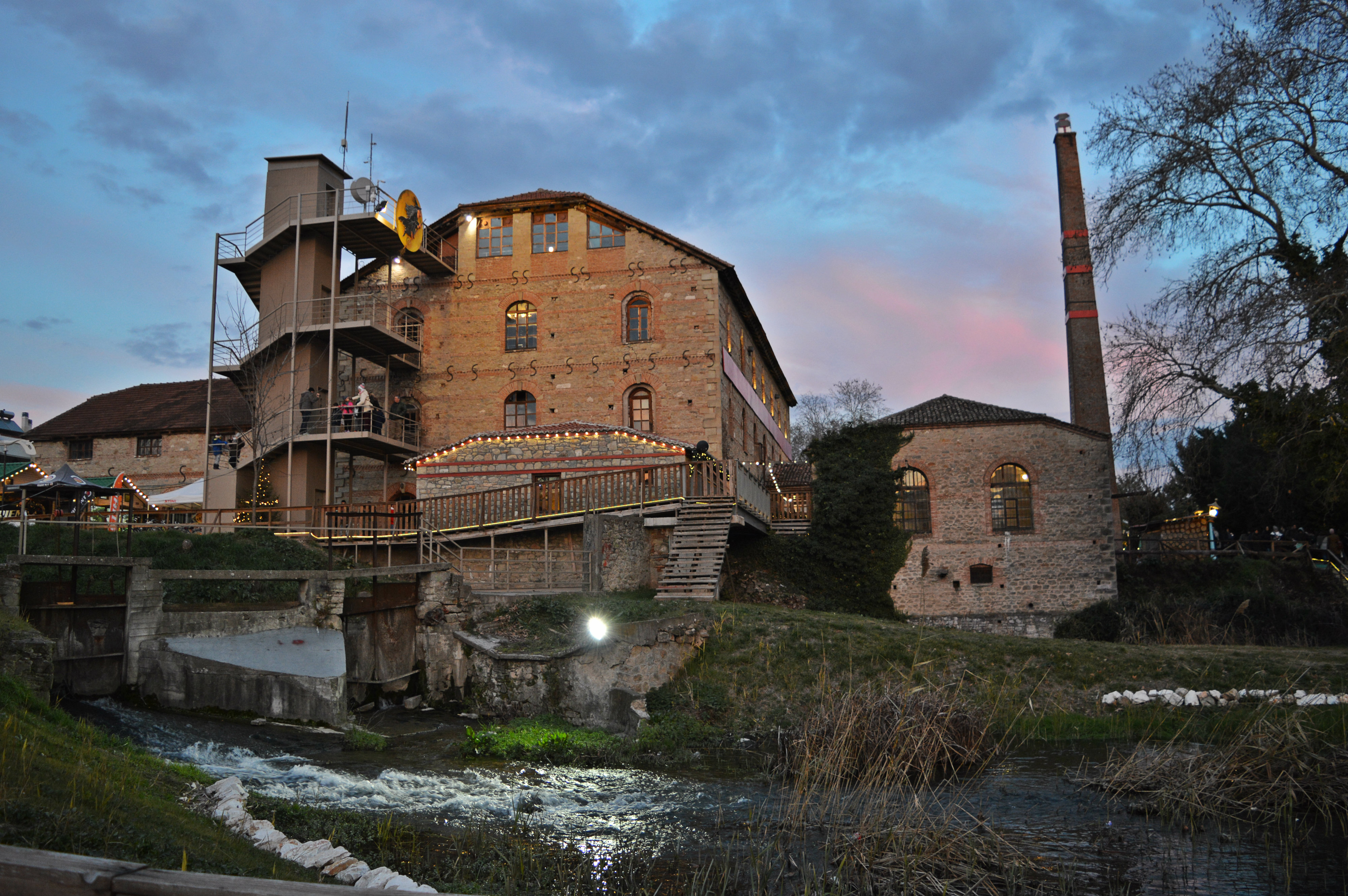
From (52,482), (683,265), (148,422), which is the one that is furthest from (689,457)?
(148,422)

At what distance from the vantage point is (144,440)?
31062mm

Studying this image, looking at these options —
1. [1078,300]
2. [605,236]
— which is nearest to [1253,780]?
[605,236]

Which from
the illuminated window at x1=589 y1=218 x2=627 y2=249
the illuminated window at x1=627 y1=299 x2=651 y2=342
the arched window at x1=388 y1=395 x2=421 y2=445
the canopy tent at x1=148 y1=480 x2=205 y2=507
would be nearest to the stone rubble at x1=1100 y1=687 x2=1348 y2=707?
the illuminated window at x1=627 y1=299 x2=651 y2=342

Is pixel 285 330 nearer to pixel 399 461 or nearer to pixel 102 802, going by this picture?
pixel 399 461

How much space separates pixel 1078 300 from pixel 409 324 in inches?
1056

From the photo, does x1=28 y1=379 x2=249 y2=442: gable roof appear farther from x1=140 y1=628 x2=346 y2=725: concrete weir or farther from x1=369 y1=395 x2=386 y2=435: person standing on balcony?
x1=140 y1=628 x2=346 y2=725: concrete weir

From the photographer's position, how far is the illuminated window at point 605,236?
89.1 feet

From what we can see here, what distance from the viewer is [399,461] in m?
27.0

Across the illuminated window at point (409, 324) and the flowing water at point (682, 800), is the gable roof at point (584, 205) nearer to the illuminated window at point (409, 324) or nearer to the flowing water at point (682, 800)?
the illuminated window at point (409, 324)

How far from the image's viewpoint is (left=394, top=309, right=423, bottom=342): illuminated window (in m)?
27.8

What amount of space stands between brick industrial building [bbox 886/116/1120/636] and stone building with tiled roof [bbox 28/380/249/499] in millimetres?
22540

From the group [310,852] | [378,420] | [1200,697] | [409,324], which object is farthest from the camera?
[409,324]

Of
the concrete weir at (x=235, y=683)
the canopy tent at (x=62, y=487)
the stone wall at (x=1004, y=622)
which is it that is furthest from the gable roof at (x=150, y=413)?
the stone wall at (x=1004, y=622)

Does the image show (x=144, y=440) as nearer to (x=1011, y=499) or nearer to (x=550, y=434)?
(x=550, y=434)
